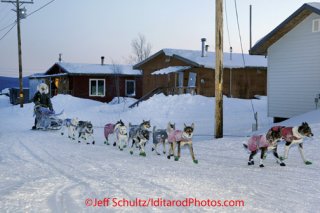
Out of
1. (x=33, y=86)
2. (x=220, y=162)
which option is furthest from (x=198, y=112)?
(x=33, y=86)

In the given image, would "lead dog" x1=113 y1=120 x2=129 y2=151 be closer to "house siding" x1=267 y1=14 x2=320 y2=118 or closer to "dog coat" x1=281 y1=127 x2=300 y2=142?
"dog coat" x1=281 y1=127 x2=300 y2=142

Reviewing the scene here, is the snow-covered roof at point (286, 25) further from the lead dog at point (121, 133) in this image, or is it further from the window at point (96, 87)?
the window at point (96, 87)

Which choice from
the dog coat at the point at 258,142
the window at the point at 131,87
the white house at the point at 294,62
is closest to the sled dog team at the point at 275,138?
the dog coat at the point at 258,142

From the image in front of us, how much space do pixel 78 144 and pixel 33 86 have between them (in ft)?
127

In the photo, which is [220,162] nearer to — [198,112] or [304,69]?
[304,69]

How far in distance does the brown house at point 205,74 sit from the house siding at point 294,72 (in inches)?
468

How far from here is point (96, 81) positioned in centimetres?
4306

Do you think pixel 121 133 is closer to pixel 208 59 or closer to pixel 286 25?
pixel 286 25

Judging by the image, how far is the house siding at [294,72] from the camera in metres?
18.5

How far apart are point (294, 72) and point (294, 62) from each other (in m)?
0.45

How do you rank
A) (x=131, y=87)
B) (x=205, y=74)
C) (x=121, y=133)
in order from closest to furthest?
(x=121, y=133), (x=205, y=74), (x=131, y=87)

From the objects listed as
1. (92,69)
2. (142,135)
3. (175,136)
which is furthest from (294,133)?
(92,69)

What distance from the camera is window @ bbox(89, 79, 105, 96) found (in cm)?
4281

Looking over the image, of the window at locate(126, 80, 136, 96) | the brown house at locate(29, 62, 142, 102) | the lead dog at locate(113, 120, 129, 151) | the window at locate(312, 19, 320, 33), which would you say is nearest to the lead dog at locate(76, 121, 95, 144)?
the lead dog at locate(113, 120, 129, 151)
